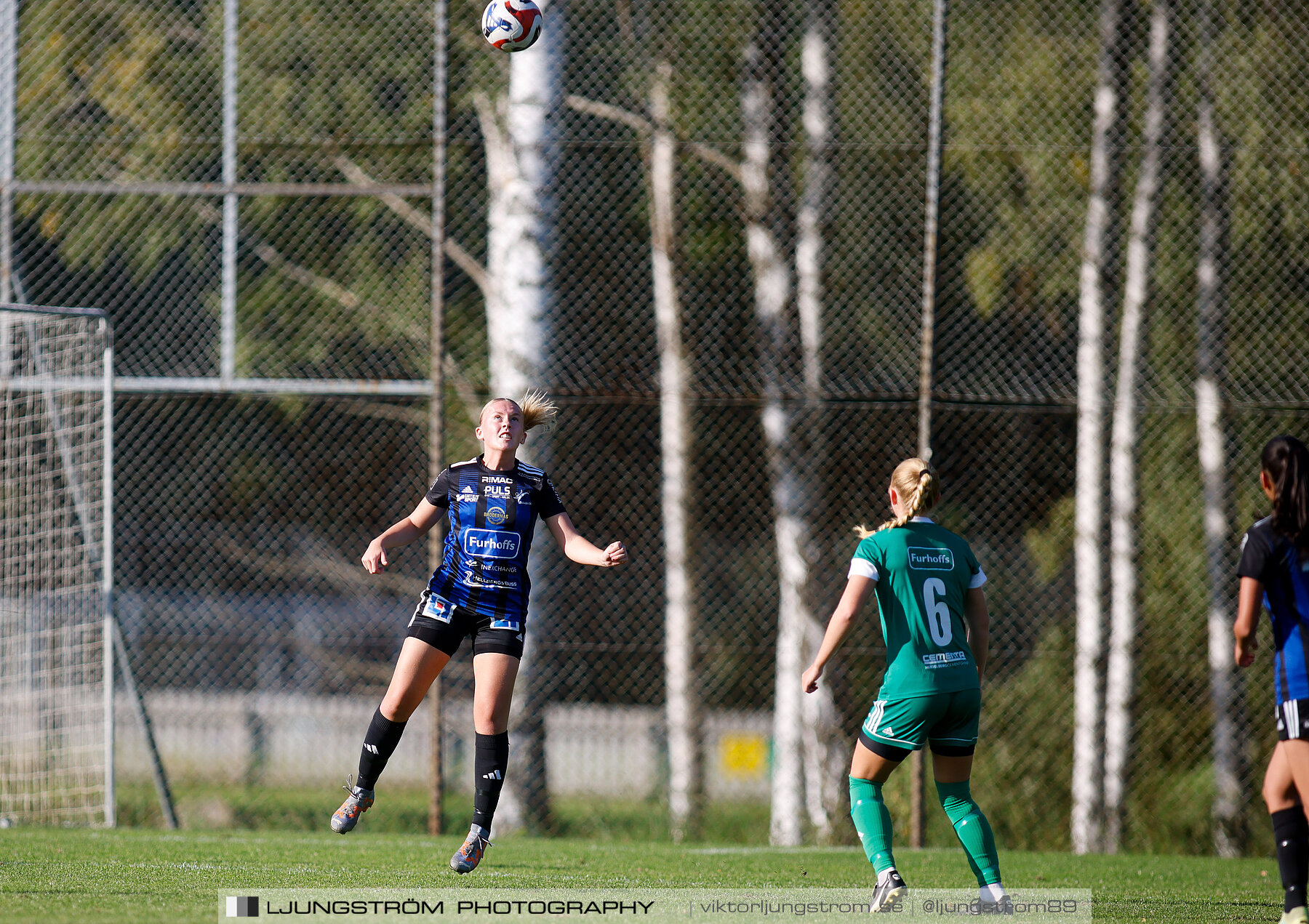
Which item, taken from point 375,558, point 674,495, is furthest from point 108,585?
point 674,495

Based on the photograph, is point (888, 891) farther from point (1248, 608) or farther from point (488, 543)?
point (488, 543)

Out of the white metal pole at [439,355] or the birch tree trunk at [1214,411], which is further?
the birch tree trunk at [1214,411]

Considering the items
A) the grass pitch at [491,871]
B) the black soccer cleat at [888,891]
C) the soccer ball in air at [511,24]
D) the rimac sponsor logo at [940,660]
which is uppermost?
the soccer ball in air at [511,24]

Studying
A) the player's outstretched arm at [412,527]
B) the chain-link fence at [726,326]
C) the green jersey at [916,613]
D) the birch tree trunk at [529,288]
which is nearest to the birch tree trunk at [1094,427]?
the chain-link fence at [726,326]

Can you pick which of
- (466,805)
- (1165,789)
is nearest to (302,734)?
(466,805)

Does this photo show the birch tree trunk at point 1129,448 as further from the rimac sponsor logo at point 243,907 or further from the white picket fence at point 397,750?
the rimac sponsor logo at point 243,907

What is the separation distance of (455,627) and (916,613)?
199cm

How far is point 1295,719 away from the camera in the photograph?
4207mm

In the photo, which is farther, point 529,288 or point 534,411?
point 529,288

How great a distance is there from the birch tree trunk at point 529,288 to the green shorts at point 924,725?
523 cm

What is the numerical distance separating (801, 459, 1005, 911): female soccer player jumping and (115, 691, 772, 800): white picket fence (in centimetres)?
730

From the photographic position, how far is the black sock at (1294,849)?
14.2ft

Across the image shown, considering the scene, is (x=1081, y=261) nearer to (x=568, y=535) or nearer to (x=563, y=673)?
(x=563, y=673)

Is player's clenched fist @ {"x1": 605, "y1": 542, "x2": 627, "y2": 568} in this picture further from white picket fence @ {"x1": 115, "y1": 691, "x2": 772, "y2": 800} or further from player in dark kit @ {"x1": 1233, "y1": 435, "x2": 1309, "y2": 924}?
white picket fence @ {"x1": 115, "y1": 691, "x2": 772, "y2": 800}
